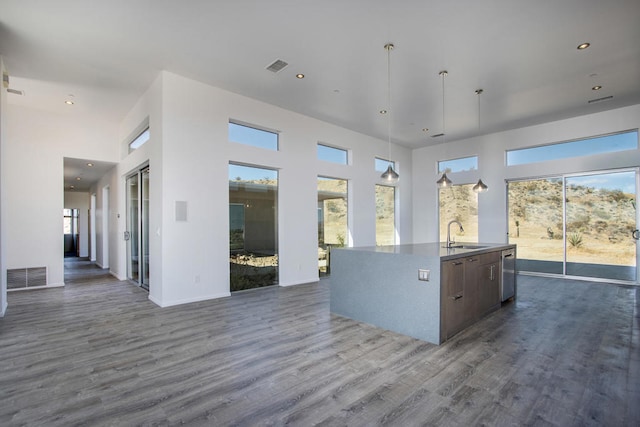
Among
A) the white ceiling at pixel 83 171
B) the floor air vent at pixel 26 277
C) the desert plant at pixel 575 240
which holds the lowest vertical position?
the floor air vent at pixel 26 277

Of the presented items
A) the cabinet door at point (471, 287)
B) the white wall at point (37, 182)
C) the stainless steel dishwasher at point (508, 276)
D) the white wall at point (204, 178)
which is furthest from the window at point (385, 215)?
the white wall at point (37, 182)

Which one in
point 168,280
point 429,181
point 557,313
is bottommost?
point 557,313

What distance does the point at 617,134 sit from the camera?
6215 millimetres

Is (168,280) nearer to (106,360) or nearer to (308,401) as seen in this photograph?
(106,360)

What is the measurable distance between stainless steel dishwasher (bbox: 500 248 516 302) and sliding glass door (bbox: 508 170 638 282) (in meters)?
2.96

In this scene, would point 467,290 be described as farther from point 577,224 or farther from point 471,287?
point 577,224

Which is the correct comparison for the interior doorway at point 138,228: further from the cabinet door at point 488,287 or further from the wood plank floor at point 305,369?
the cabinet door at point 488,287

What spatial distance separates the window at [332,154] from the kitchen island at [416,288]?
3.41 meters

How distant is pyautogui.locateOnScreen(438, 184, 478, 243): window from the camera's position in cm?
809

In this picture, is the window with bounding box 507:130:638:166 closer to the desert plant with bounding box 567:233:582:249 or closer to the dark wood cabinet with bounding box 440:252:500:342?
the desert plant with bounding box 567:233:582:249

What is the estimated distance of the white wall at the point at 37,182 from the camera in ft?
18.8

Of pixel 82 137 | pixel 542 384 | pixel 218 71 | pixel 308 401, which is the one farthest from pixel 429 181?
pixel 82 137

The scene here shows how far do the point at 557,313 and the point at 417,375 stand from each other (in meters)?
2.91

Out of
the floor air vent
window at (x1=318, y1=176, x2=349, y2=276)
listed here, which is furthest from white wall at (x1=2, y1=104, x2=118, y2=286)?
window at (x1=318, y1=176, x2=349, y2=276)
